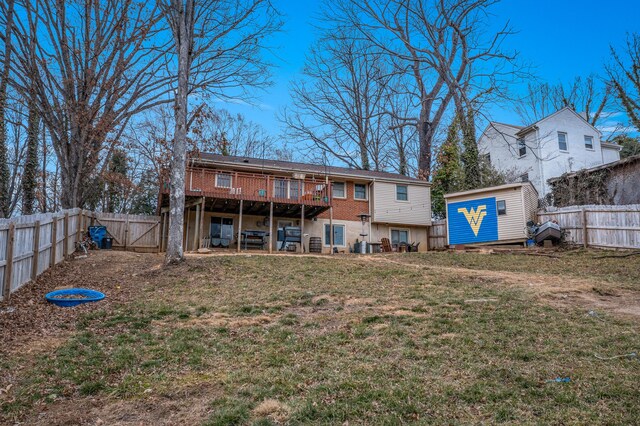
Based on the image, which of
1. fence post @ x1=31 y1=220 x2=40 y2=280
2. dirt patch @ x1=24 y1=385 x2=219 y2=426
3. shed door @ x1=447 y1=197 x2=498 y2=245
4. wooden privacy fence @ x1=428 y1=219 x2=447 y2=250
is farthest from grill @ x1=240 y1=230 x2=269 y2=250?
dirt patch @ x1=24 y1=385 x2=219 y2=426

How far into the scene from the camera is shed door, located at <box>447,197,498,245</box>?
20.9m

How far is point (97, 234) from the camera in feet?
59.9

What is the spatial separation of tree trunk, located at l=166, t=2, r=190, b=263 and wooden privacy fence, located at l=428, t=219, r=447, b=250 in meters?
15.2

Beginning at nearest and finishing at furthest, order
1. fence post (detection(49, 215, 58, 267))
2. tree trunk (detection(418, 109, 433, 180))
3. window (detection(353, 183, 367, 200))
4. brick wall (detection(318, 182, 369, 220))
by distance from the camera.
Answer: fence post (detection(49, 215, 58, 267)) < brick wall (detection(318, 182, 369, 220)) < window (detection(353, 183, 367, 200)) < tree trunk (detection(418, 109, 433, 180))

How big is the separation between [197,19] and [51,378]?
13.2 m

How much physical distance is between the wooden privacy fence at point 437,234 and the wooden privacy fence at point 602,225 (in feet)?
20.6

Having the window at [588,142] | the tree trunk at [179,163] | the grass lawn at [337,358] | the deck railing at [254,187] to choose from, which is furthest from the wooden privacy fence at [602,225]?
the tree trunk at [179,163]

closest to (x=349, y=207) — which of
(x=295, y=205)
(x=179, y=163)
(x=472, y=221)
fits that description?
(x=295, y=205)

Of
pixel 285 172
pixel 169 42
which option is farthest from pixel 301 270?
pixel 169 42

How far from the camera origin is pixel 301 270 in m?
12.2

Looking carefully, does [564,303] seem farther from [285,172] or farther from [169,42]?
[169,42]

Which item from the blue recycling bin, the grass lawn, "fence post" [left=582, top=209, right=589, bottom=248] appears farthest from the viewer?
the blue recycling bin

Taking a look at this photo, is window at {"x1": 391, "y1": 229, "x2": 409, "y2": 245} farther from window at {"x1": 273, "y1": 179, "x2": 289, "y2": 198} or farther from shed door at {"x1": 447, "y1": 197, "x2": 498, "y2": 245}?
window at {"x1": 273, "y1": 179, "x2": 289, "y2": 198}

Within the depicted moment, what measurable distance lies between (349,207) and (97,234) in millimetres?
11987
